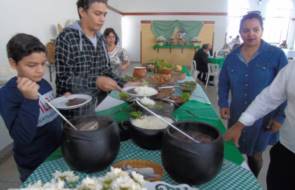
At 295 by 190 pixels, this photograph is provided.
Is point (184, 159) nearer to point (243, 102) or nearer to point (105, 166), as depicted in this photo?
point (105, 166)

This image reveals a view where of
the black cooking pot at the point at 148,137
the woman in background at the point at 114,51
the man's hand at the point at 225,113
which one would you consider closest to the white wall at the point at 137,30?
the woman in background at the point at 114,51

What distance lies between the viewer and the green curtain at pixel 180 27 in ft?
31.6

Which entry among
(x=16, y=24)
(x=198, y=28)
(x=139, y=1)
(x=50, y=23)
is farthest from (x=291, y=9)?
(x=16, y=24)

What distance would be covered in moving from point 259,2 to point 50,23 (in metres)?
8.97

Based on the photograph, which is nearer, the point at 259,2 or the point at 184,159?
the point at 184,159

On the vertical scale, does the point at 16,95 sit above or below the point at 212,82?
above

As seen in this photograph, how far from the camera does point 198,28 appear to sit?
9.63 meters

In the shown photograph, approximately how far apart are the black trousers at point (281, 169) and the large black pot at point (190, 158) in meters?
0.56

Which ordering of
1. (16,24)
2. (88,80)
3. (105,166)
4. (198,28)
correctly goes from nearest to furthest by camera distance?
1. (105,166)
2. (88,80)
3. (16,24)
4. (198,28)

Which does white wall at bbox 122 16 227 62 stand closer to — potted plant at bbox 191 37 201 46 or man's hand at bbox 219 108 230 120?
potted plant at bbox 191 37 201 46

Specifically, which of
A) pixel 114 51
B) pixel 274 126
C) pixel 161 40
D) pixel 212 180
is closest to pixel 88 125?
pixel 212 180

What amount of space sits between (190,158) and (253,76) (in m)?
1.05

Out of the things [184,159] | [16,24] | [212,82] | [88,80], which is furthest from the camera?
[212,82]

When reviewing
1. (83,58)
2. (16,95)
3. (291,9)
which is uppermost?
(291,9)
